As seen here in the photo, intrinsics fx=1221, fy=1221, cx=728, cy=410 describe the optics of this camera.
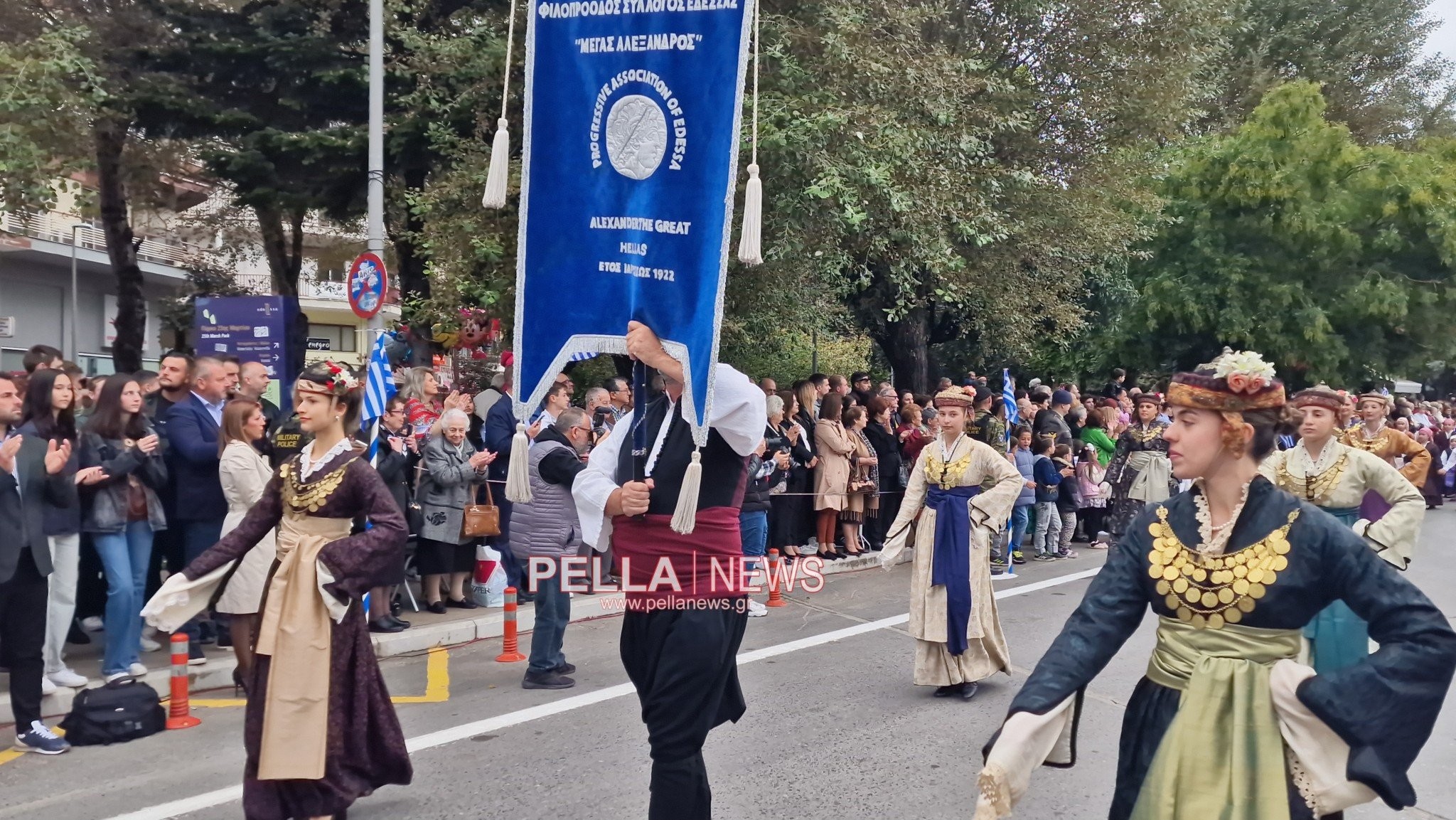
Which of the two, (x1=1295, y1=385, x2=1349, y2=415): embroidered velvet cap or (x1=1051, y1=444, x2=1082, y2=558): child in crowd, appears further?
(x1=1051, y1=444, x2=1082, y2=558): child in crowd

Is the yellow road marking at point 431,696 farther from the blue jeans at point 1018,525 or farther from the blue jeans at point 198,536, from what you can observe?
the blue jeans at point 1018,525

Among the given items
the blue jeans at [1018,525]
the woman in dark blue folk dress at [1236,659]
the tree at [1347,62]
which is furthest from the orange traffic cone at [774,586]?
the tree at [1347,62]

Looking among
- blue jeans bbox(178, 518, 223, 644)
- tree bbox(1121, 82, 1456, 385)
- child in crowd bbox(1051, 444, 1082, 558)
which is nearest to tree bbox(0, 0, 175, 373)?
blue jeans bbox(178, 518, 223, 644)

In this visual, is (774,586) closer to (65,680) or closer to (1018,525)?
(1018,525)

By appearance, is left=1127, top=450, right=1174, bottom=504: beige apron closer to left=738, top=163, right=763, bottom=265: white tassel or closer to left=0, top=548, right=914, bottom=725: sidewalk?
left=0, top=548, right=914, bottom=725: sidewalk

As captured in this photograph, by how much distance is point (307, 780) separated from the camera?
186 inches

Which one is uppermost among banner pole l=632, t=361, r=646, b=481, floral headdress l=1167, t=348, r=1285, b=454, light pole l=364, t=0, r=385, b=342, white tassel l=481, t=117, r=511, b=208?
light pole l=364, t=0, r=385, b=342

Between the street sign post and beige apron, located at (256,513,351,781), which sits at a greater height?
the street sign post

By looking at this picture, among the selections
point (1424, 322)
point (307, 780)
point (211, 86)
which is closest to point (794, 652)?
point (307, 780)

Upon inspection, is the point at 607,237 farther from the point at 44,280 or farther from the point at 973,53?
the point at 44,280

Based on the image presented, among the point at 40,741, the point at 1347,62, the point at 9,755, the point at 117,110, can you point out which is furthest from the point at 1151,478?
the point at 1347,62

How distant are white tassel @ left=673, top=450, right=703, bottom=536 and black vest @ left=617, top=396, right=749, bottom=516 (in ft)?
0.36

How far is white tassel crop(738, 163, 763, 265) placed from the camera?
4.45 metres

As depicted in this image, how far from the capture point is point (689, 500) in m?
3.94
